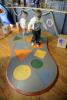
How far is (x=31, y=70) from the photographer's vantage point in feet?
2.28

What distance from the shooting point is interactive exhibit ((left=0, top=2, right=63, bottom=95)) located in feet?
2.02

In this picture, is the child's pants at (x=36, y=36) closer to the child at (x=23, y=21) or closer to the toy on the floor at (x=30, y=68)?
the toy on the floor at (x=30, y=68)

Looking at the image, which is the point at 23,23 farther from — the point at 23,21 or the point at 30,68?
the point at 30,68

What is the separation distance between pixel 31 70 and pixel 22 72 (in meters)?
Result: 0.05

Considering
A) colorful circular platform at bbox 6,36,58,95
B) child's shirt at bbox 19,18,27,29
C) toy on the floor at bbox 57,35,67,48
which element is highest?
child's shirt at bbox 19,18,27,29

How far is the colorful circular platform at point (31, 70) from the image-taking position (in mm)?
613

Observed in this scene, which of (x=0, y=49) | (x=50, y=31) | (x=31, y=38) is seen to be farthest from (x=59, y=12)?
(x=0, y=49)

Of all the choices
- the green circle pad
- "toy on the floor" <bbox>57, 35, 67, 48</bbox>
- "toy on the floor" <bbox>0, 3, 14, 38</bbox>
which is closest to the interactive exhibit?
the green circle pad

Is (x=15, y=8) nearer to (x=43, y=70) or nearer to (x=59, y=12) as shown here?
(x=59, y=12)

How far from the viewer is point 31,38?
0.97 m

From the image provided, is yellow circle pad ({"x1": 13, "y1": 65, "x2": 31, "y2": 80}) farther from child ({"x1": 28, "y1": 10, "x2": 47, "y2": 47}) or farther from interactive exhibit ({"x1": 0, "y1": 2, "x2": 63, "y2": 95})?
child ({"x1": 28, "y1": 10, "x2": 47, "y2": 47})

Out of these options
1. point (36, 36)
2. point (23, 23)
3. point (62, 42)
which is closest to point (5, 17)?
point (23, 23)

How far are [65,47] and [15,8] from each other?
1.99ft

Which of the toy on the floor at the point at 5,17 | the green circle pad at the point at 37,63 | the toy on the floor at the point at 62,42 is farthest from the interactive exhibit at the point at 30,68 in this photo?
the toy on the floor at the point at 5,17
